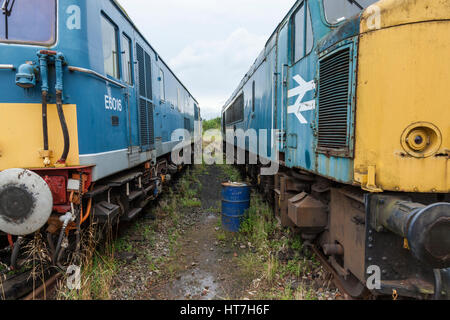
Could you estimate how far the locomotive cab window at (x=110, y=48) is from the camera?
3.91 meters

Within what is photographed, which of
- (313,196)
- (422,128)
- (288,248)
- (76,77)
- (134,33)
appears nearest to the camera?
(422,128)

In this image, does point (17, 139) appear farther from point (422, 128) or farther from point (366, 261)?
point (422, 128)

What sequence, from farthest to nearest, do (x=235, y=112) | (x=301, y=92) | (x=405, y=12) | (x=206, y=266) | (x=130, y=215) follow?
(x=235, y=112) < (x=130, y=215) < (x=206, y=266) < (x=301, y=92) < (x=405, y=12)

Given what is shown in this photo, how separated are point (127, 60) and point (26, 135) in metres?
2.41

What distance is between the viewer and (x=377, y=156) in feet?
7.66

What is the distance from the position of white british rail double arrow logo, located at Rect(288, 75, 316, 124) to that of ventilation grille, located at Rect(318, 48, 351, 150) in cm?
27

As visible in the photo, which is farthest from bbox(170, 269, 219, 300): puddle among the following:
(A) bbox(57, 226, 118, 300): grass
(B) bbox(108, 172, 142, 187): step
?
(B) bbox(108, 172, 142, 187): step

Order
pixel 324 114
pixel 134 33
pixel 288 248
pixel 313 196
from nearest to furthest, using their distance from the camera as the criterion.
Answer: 1. pixel 324 114
2. pixel 313 196
3. pixel 288 248
4. pixel 134 33

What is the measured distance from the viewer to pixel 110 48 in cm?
416

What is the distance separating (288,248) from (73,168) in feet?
10.3

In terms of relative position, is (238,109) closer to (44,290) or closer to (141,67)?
(141,67)

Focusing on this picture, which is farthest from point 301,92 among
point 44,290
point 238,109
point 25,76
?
point 238,109

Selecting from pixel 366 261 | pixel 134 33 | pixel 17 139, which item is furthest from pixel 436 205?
pixel 134 33

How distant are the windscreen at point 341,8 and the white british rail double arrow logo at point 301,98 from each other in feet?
2.27
